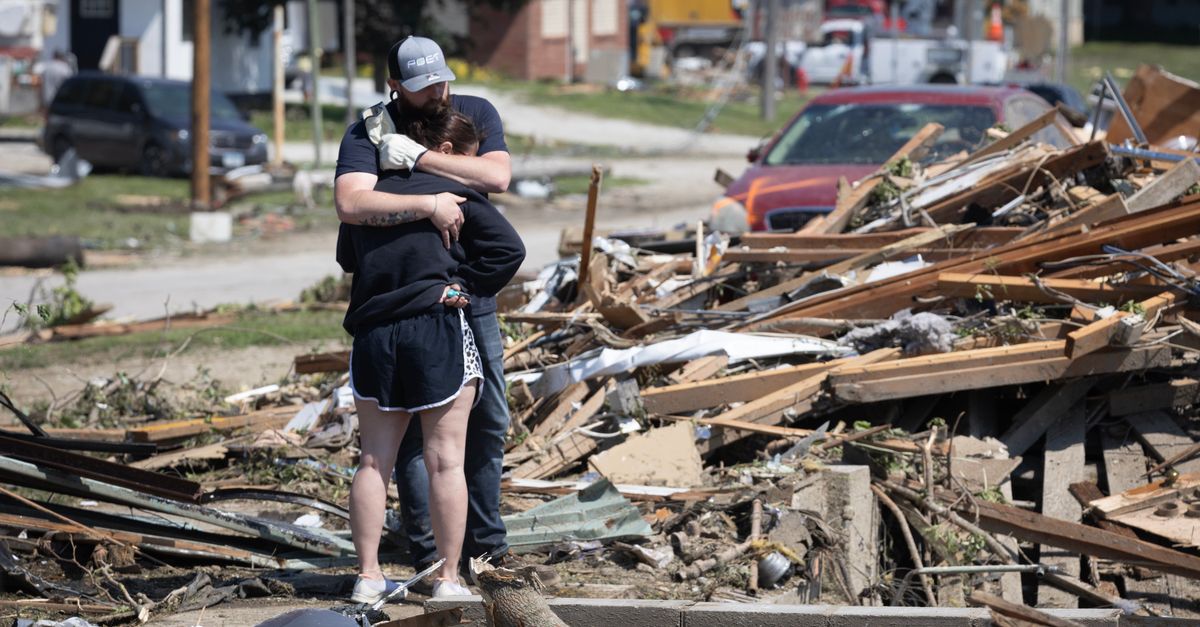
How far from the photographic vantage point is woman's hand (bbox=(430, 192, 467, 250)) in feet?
14.4

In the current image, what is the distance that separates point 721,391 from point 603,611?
6.48 ft

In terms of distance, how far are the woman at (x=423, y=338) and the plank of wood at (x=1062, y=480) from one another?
221 cm

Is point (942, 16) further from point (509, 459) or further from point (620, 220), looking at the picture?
point (509, 459)

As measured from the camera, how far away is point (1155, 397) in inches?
234

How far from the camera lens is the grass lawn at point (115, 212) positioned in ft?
57.3

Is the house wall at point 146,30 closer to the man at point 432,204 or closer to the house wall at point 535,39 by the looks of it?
the house wall at point 535,39

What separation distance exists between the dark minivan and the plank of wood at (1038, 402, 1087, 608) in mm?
19417

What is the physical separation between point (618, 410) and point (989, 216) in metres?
2.82

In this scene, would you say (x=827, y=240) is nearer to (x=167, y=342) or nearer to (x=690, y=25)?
(x=167, y=342)

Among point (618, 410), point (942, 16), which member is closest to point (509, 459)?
point (618, 410)

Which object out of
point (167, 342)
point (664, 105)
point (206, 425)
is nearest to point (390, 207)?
point (206, 425)

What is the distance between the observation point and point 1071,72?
→ 49594 mm

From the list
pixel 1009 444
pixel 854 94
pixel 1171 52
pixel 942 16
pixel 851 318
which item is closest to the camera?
pixel 1009 444

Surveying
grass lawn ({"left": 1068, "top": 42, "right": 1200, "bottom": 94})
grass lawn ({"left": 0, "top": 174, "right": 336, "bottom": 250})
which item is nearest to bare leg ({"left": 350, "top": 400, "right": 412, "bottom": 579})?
grass lawn ({"left": 0, "top": 174, "right": 336, "bottom": 250})
